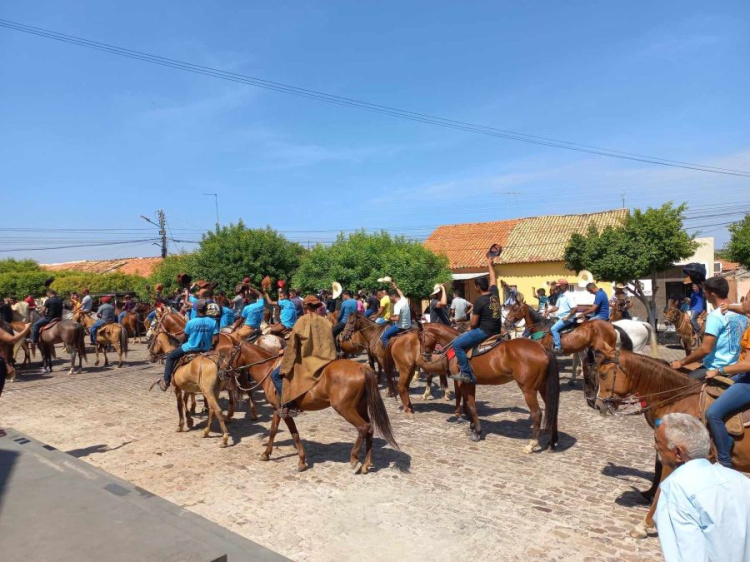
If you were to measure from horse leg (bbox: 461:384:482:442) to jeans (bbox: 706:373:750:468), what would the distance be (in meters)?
3.86

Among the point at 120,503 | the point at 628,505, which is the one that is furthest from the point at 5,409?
the point at 628,505

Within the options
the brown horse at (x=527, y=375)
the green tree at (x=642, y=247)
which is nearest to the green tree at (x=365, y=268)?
the green tree at (x=642, y=247)

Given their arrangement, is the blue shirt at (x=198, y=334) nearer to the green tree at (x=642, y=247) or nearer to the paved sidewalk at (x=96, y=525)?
the paved sidewalk at (x=96, y=525)

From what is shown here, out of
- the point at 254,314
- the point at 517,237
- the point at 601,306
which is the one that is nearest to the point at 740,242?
the point at 517,237

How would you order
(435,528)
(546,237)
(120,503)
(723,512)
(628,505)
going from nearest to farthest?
(723,512) < (120,503) < (435,528) < (628,505) < (546,237)

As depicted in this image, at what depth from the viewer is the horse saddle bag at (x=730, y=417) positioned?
447cm

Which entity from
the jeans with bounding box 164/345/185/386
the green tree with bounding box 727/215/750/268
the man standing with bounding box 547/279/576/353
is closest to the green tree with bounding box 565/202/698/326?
the green tree with bounding box 727/215/750/268

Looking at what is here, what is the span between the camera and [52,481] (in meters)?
5.28

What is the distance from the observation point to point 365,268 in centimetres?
2622

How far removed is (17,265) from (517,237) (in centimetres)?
4669

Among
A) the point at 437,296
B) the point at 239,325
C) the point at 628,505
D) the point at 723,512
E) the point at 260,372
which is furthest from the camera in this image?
the point at 437,296

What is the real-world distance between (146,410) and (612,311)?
492 inches

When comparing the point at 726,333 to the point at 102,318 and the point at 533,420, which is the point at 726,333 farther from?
the point at 102,318

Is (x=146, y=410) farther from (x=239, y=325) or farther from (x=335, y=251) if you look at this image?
(x=335, y=251)
